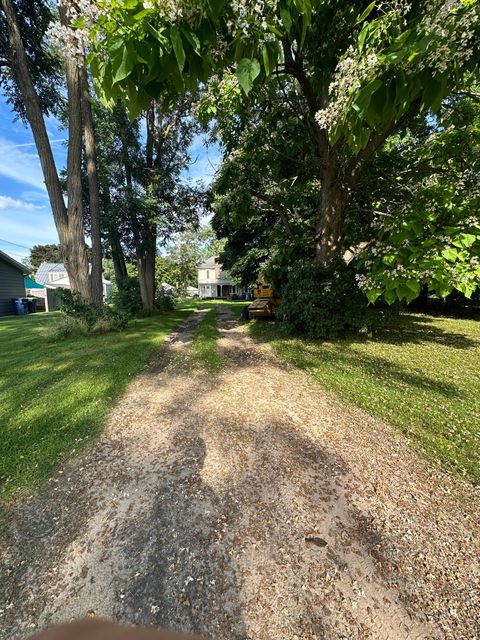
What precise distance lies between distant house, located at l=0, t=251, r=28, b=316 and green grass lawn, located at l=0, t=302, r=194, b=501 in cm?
1703

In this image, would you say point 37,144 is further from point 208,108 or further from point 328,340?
point 328,340

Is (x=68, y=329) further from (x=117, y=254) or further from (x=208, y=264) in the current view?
(x=208, y=264)

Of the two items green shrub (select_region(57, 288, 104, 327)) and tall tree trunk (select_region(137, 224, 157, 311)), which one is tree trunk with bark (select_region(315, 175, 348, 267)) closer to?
green shrub (select_region(57, 288, 104, 327))

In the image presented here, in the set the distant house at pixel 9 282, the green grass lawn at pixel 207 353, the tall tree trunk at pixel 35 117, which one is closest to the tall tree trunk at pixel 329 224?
the green grass lawn at pixel 207 353

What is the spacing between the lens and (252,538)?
1864mm

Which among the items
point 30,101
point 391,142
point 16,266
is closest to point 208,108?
point 30,101

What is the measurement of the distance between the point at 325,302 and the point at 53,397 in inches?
212

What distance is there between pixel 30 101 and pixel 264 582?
10776mm

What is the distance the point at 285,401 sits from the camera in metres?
3.76

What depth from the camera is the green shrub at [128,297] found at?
14195 millimetres

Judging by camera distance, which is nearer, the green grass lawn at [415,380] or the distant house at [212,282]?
the green grass lawn at [415,380]

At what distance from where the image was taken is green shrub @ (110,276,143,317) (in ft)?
46.6

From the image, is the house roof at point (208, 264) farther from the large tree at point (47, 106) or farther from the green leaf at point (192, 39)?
the green leaf at point (192, 39)

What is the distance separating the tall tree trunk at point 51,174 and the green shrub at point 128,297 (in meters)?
5.04
